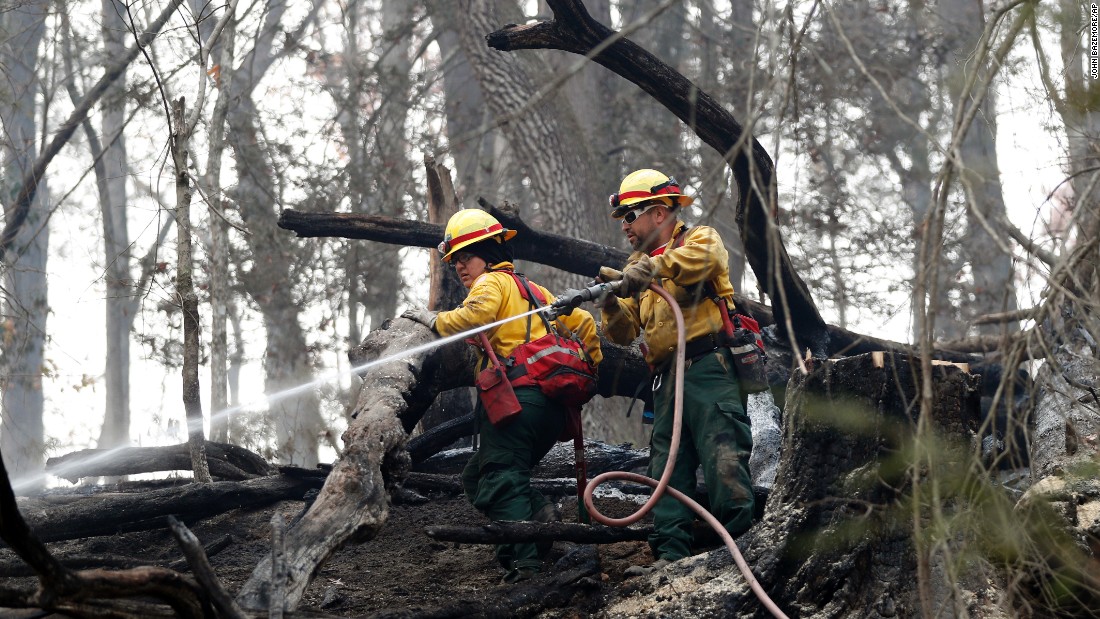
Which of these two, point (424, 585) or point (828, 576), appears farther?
point (424, 585)

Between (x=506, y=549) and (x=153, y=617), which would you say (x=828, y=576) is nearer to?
(x=506, y=549)

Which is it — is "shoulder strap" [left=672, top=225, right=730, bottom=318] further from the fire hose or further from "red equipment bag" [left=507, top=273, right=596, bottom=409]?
"red equipment bag" [left=507, top=273, right=596, bottom=409]

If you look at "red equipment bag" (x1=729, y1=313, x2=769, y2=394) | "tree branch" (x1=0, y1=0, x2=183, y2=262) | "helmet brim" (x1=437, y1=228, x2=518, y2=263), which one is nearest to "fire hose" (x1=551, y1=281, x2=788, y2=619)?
"red equipment bag" (x1=729, y1=313, x2=769, y2=394)

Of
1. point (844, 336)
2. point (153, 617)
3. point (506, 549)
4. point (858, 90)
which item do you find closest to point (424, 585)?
point (506, 549)

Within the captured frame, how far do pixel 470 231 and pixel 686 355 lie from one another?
1557 millimetres

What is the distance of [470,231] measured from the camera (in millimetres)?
6422

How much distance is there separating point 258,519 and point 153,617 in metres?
3.43

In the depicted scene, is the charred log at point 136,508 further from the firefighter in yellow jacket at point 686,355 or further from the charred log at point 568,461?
the firefighter in yellow jacket at point 686,355

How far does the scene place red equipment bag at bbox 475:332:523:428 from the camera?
586cm

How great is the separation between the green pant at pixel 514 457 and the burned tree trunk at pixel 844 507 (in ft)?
4.40

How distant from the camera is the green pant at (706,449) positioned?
5.24 meters

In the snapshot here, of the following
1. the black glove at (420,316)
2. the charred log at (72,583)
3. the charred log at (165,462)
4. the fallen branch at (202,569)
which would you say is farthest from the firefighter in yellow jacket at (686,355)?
the charred log at (165,462)

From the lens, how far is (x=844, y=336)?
787 centimetres

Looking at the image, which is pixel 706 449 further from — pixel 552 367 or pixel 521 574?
pixel 521 574
